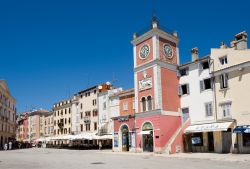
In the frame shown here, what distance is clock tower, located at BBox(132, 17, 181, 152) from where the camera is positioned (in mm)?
38375

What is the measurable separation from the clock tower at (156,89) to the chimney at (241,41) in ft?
30.6

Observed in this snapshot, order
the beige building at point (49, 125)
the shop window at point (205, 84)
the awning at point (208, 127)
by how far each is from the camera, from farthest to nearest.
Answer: the beige building at point (49, 125) → the shop window at point (205, 84) → the awning at point (208, 127)

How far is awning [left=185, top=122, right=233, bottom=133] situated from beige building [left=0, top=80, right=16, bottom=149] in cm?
4582

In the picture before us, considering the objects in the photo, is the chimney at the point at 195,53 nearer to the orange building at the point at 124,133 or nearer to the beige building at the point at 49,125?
the orange building at the point at 124,133

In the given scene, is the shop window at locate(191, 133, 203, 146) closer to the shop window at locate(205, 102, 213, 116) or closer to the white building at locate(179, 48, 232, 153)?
the white building at locate(179, 48, 232, 153)

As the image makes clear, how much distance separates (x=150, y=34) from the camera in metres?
41.0

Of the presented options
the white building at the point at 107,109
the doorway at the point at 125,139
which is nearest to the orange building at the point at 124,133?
the doorway at the point at 125,139

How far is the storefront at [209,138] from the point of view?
1313 inches

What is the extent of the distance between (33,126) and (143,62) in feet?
247

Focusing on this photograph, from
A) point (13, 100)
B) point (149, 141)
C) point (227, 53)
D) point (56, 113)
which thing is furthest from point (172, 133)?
point (13, 100)

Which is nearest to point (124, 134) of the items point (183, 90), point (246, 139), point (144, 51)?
point (183, 90)

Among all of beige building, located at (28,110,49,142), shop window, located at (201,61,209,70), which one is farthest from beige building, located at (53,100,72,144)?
shop window, located at (201,61,209,70)

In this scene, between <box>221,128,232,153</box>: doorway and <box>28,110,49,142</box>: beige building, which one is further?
<box>28,110,49,142</box>: beige building

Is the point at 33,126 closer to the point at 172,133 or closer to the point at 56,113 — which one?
the point at 56,113
